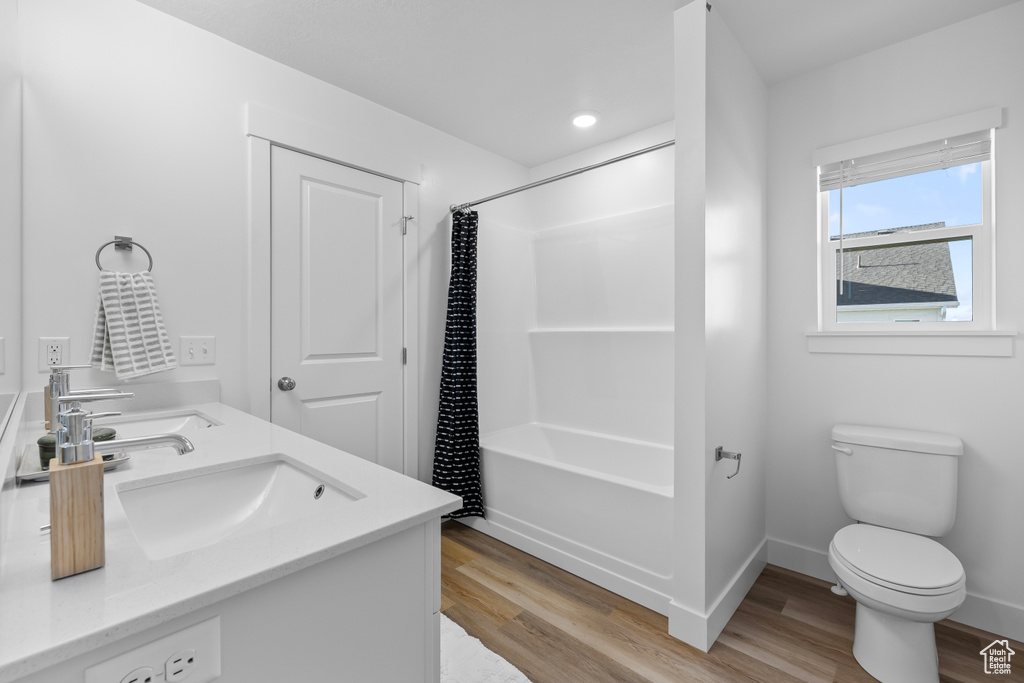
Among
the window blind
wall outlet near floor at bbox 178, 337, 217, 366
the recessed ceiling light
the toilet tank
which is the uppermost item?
the recessed ceiling light

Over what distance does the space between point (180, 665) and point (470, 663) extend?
52.5 inches

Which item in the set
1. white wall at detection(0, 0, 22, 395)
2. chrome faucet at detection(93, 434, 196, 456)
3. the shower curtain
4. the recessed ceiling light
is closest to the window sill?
the recessed ceiling light

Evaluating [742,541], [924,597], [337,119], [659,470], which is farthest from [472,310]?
[924,597]

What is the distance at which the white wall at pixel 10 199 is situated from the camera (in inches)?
41.8

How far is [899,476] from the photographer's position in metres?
1.92

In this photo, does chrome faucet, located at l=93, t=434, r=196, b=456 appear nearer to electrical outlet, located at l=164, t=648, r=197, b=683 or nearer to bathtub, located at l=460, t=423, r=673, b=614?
electrical outlet, located at l=164, t=648, r=197, b=683

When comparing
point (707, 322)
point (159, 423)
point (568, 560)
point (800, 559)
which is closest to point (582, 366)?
point (568, 560)

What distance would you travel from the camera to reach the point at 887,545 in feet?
5.62

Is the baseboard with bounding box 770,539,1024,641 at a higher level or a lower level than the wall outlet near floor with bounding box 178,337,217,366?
lower

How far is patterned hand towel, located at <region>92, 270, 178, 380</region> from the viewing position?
5.38 ft

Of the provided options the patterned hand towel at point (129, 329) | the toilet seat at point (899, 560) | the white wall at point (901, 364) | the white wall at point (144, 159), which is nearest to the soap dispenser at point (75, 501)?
the patterned hand towel at point (129, 329)

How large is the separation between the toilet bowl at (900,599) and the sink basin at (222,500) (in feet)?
5.68

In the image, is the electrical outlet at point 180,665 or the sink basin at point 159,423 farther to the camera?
the sink basin at point 159,423

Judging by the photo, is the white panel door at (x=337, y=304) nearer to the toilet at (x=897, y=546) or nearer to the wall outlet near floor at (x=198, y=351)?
the wall outlet near floor at (x=198, y=351)
